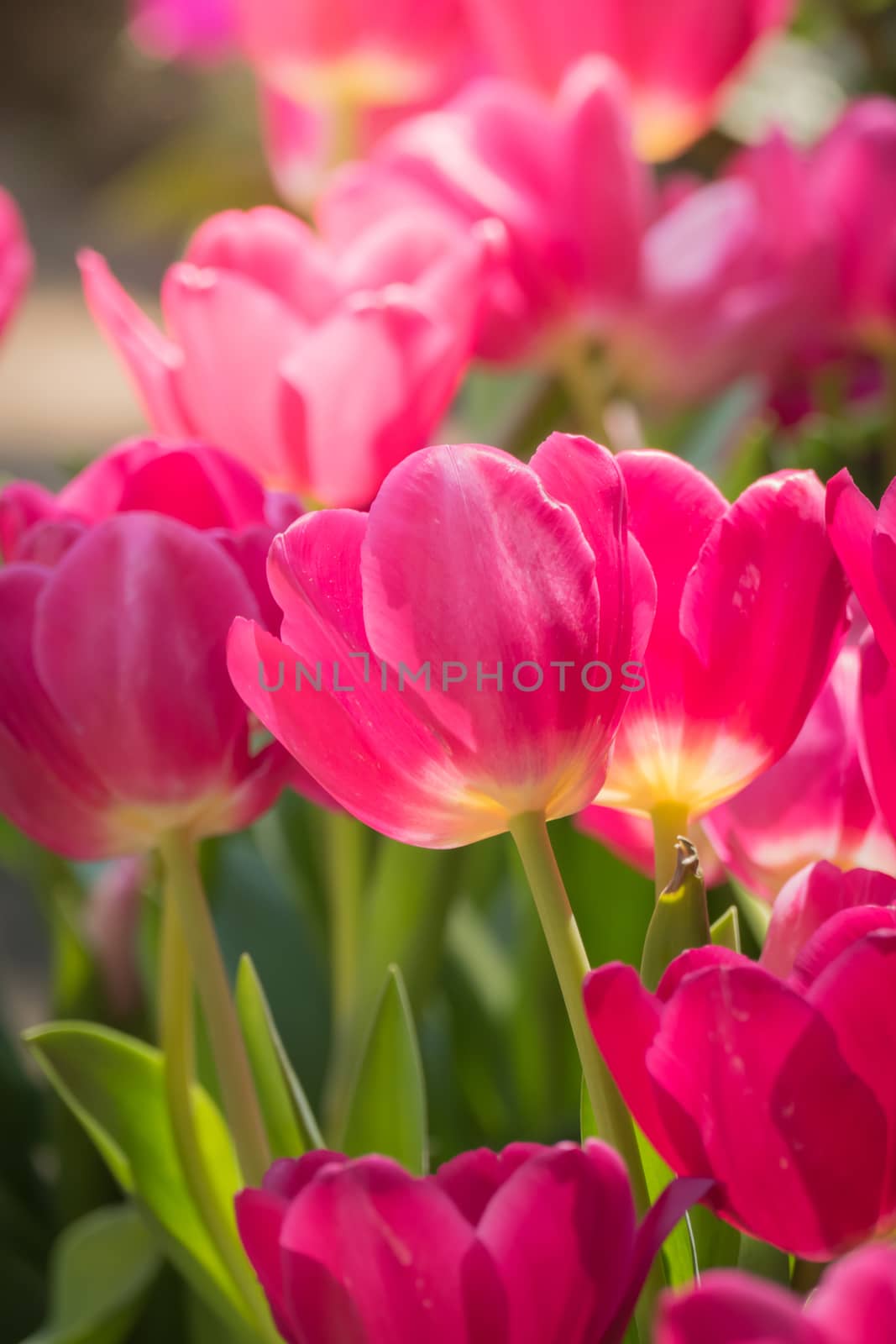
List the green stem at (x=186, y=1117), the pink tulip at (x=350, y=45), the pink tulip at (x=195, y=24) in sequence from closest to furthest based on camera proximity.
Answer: the green stem at (x=186, y=1117) → the pink tulip at (x=350, y=45) → the pink tulip at (x=195, y=24)

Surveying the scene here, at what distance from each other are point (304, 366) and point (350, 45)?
0.24m

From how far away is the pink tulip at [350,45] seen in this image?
462 mm

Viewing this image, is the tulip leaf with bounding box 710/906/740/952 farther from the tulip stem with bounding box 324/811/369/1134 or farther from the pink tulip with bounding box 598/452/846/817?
the tulip stem with bounding box 324/811/369/1134

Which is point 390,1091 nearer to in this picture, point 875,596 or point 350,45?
point 875,596

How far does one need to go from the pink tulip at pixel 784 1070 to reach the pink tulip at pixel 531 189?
235mm

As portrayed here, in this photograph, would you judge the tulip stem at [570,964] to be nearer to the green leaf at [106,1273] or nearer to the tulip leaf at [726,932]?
the tulip leaf at [726,932]

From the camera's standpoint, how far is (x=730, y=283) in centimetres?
38

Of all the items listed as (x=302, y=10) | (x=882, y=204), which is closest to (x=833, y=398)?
(x=882, y=204)

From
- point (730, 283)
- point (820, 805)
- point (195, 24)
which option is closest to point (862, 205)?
point (730, 283)

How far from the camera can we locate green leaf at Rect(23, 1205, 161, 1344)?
0.92 ft

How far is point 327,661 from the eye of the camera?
0.16 m

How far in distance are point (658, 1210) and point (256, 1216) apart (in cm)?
4

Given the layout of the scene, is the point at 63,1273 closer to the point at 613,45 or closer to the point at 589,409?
the point at 589,409

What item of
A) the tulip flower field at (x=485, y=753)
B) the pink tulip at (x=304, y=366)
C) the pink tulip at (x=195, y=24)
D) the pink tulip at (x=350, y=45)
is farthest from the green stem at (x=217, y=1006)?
the pink tulip at (x=195, y=24)
